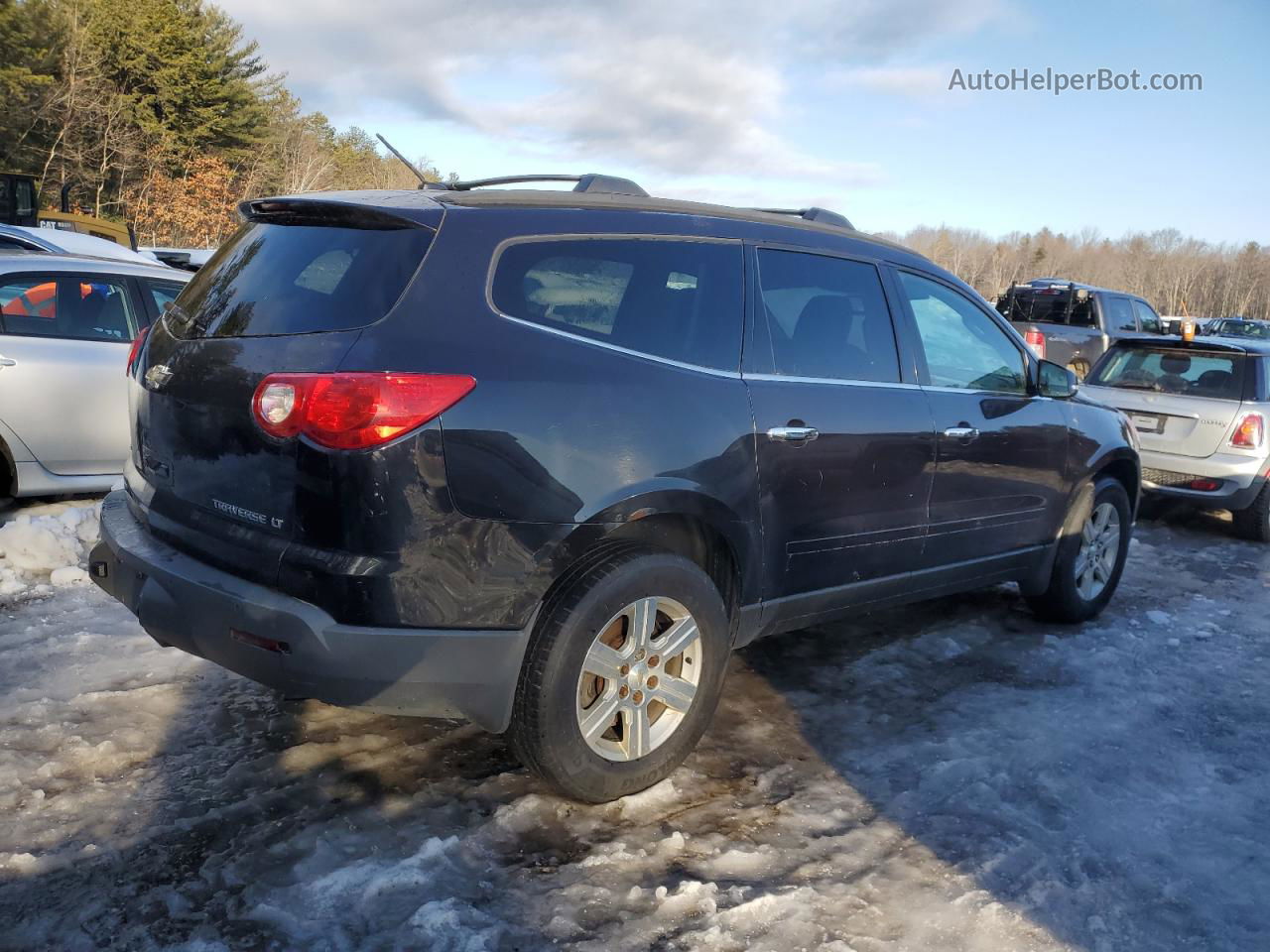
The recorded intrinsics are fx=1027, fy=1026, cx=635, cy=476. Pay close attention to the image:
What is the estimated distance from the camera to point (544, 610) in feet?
9.80

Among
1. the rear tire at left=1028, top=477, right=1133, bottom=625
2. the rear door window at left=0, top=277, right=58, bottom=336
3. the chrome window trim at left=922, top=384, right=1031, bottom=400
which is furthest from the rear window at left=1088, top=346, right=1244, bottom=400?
the rear door window at left=0, top=277, right=58, bottom=336

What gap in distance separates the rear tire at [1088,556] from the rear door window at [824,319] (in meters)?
1.80

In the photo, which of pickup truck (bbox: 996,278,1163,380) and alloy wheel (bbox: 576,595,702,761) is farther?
pickup truck (bbox: 996,278,1163,380)

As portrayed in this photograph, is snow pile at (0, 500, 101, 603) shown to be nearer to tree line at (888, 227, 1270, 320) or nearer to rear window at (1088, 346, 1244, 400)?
rear window at (1088, 346, 1244, 400)

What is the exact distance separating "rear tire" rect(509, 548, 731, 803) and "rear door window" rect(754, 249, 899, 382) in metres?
0.93

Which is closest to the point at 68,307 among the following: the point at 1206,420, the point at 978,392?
the point at 978,392

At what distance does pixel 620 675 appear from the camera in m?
3.16

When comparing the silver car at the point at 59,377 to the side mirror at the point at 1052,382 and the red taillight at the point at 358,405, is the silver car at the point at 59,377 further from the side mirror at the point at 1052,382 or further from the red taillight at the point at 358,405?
the side mirror at the point at 1052,382

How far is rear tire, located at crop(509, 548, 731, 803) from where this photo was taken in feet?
9.72

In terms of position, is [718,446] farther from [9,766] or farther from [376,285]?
[9,766]

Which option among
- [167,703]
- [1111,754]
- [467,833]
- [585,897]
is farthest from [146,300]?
[1111,754]

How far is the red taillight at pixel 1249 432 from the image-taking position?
25.7 ft

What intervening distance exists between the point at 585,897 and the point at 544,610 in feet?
2.57

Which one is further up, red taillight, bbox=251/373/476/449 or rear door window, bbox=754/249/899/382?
rear door window, bbox=754/249/899/382
